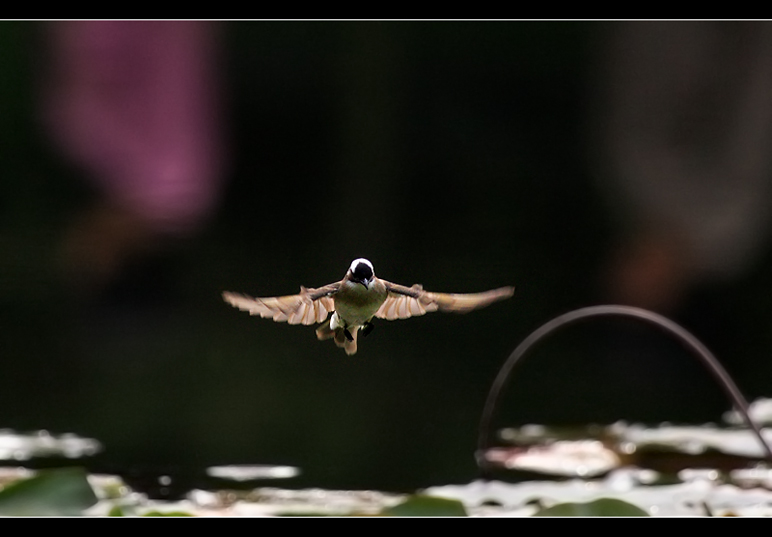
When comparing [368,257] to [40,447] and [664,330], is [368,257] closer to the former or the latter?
[40,447]

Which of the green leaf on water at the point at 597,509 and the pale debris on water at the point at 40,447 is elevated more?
the pale debris on water at the point at 40,447

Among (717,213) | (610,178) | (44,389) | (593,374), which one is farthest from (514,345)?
(44,389)

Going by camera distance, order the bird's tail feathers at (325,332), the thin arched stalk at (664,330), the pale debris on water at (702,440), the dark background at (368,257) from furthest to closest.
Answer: the dark background at (368,257) → the pale debris on water at (702,440) → the thin arched stalk at (664,330) → the bird's tail feathers at (325,332)

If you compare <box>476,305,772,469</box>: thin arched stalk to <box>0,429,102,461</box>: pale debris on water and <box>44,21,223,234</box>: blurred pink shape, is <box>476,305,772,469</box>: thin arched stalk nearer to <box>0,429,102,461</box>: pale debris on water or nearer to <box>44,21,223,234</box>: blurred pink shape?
<box>0,429,102,461</box>: pale debris on water

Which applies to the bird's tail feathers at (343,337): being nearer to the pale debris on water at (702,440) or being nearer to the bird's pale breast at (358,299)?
the bird's pale breast at (358,299)

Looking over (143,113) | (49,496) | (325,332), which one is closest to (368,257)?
Result: (143,113)

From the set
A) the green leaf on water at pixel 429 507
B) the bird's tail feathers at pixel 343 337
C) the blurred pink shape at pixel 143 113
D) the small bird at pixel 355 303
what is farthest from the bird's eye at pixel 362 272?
the blurred pink shape at pixel 143 113

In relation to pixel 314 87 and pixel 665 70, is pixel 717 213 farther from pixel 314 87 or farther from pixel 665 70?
pixel 314 87

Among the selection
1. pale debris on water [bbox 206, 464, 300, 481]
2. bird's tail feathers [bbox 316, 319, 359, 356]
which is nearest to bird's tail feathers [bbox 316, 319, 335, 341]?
bird's tail feathers [bbox 316, 319, 359, 356]
